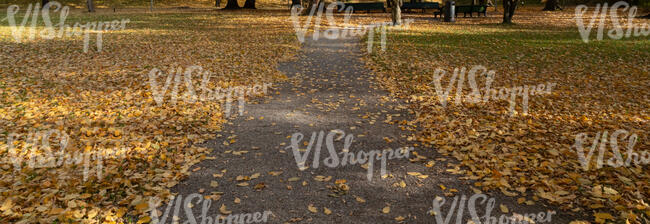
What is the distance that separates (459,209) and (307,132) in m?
2.90

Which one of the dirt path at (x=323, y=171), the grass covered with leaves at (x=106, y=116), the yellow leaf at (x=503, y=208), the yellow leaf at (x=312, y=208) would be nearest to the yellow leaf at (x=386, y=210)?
the dirt path at (x=323, y=171)

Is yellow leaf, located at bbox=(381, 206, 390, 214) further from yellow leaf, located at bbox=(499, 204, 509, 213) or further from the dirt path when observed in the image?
yellow leaf, located at bbox=(499, 204, 509, 213)

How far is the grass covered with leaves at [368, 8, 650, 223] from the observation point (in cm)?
448

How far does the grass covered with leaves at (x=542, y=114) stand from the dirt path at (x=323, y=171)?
42 cm

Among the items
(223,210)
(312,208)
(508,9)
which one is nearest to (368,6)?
(508,9)

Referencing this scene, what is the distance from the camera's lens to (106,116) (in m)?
7.17

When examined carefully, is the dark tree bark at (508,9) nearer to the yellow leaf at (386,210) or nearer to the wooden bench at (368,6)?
the wooden bench at (368,6)

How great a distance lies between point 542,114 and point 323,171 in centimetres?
450

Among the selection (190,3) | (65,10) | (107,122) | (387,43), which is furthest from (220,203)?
(190,3)

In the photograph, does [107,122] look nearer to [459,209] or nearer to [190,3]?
[459,209]

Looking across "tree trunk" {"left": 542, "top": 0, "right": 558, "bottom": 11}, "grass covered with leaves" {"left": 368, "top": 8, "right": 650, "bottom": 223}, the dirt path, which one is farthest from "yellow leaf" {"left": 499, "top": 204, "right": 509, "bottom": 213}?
"tree trunk" {"left": 542, "top": 0, "right": 558, "bottom": 11}

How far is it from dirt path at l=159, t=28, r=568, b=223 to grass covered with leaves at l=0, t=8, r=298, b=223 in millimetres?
593

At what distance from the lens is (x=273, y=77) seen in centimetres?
1040

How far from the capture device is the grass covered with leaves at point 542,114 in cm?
448
